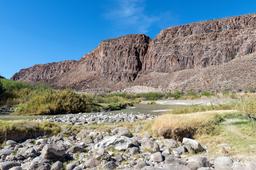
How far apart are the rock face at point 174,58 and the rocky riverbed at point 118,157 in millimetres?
80550

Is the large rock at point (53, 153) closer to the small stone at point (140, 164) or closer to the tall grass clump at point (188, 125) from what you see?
the small stone at point (140, 164)

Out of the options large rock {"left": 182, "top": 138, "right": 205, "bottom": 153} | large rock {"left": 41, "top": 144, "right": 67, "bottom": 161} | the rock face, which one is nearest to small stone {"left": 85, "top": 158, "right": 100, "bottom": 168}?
large rock {"left": 41, "top": 144, "right": 67, "bottom": 161}

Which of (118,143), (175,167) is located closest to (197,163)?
(175,167)

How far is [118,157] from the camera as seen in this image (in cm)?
959

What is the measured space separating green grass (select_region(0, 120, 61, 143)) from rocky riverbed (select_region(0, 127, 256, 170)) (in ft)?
5.23

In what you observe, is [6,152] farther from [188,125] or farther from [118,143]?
[188,125]

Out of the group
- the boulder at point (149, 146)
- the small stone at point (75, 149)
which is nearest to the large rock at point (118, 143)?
the boulder at point (149, 146)

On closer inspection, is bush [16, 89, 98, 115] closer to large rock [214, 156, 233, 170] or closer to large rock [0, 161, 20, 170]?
large rock [0, 161, 20, 170]

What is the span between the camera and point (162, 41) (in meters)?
167

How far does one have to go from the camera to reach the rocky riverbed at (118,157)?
851 centimetres

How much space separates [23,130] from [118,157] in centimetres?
645

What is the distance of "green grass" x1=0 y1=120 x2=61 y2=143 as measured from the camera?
13.9m

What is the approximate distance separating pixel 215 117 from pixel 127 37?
173m

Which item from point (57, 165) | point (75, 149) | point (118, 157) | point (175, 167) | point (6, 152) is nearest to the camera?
point (175, 167)
